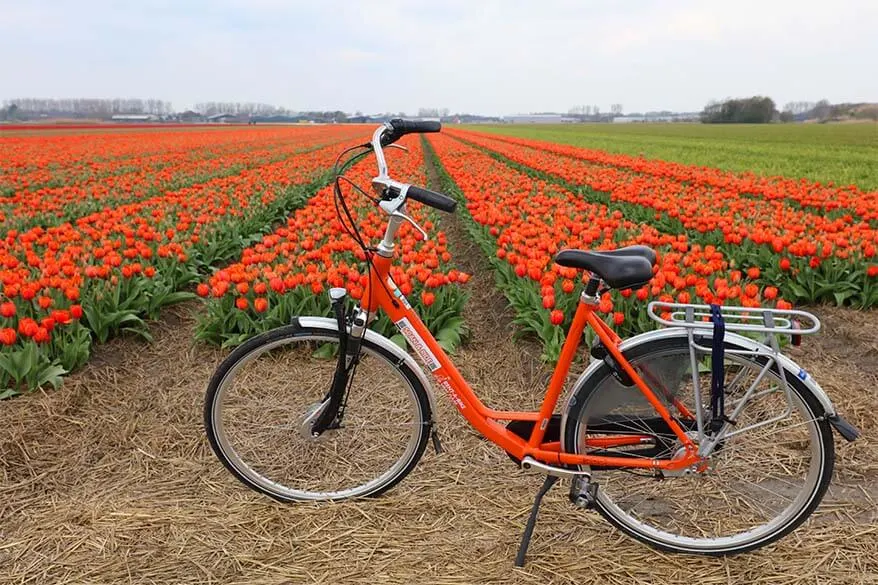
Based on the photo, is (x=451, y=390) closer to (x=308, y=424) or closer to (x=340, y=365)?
(x=340, y=365)

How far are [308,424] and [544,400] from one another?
1083mm

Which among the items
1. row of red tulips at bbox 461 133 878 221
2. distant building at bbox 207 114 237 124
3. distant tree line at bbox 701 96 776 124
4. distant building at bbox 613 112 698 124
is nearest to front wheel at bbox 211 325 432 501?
row of red tulips at bbox 461 133 878 221

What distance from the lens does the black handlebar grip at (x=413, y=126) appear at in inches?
96.4

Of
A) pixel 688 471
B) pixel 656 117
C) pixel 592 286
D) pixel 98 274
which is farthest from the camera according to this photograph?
pixel 656 117

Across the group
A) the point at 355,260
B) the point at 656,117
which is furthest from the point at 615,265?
the point at 656,117

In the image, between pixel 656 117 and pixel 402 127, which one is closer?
pixel 402 127

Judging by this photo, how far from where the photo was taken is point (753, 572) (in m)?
2.62

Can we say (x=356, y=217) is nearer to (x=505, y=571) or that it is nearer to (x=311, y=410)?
(x=311, y=410)

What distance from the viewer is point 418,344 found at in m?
2.73

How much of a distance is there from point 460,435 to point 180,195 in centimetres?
752

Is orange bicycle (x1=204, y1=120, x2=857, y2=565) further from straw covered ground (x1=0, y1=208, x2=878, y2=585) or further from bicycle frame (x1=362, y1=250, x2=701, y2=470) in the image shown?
straw covered ground (x1=0, y1=208, x2=878, y2=585)

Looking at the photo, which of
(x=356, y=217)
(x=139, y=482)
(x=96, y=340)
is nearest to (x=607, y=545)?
(x=139, y=482)

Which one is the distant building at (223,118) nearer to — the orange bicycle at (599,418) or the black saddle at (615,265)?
the orange bicycle at (599,418)

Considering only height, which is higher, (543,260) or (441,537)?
(543,260)
